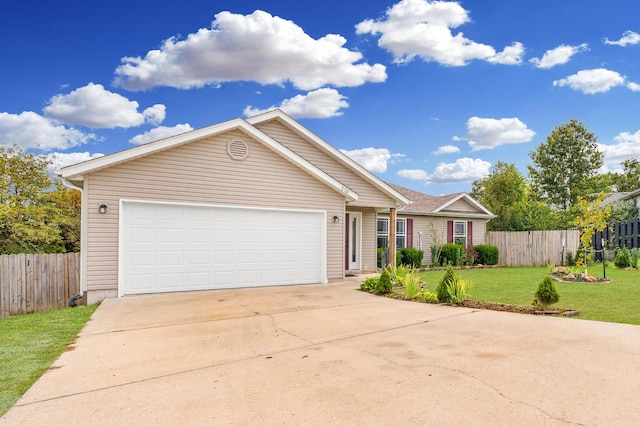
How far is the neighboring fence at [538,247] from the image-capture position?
20.4 m

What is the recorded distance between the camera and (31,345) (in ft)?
19.4

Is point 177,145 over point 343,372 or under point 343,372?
over

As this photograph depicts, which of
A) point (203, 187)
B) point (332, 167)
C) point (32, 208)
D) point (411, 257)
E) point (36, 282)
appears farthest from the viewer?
point (411, 257)

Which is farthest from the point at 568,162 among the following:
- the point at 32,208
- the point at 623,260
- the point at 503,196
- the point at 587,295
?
the point at 32,208

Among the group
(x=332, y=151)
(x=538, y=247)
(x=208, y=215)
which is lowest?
(x=538, y=247)

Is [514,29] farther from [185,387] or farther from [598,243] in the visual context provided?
[185,387]

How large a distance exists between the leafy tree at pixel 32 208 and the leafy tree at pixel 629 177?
59590mm

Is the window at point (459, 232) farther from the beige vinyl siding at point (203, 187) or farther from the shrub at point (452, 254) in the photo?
the beige vinyl siding at point (203, 187)

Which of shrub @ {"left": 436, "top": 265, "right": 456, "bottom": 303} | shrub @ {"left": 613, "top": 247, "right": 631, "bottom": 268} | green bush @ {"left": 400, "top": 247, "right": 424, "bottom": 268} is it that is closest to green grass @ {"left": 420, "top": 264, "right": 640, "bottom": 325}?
shrub @ {"left": 436, "top": 265, "right": 456, "bottom": 303}

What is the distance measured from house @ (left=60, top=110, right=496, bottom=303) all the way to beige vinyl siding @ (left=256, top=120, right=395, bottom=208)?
1016 millimetres

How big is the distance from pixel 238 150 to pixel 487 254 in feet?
47.3

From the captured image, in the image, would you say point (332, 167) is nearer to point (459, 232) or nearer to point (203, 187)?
point (203, 187)

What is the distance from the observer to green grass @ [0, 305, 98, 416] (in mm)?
4234

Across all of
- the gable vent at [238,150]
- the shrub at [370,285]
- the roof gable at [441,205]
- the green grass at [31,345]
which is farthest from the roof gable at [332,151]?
the green grass at [31,345]
